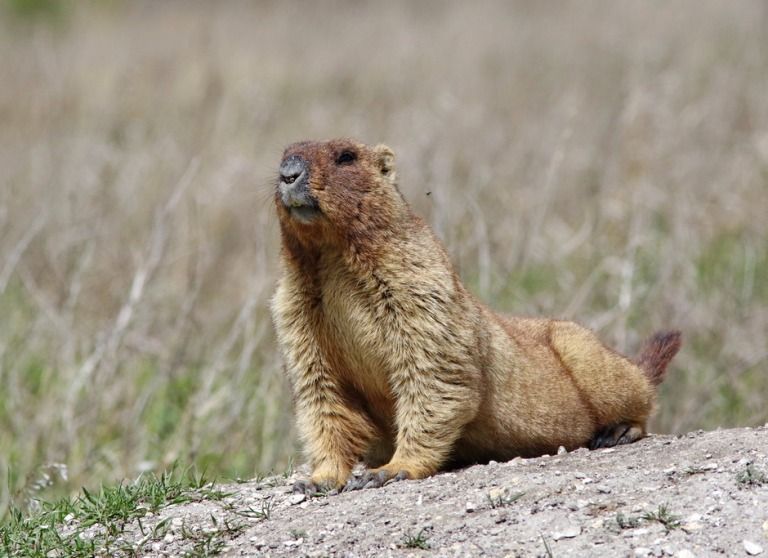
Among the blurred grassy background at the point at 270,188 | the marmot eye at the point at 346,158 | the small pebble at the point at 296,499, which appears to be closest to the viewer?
the small pebble at the point at 296,499

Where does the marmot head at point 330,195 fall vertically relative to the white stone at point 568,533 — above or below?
above

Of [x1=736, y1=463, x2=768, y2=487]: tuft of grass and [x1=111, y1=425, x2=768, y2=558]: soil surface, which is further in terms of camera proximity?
[x1=736, y1=463, x2=768, y2=487]: tuft of grass

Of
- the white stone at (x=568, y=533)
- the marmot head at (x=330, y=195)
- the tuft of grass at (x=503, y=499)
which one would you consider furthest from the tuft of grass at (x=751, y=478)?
the marmot head at (x=330, y=195)

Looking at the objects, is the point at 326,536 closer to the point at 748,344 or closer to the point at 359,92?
the point at 748,344

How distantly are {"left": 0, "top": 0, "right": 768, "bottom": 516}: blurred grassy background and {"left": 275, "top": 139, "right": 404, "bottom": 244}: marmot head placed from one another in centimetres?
193

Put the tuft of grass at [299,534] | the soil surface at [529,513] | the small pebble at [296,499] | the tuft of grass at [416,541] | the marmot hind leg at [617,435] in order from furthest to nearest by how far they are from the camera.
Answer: the marmot hind leg at [617,435] → the small pebble at [296,499] → the tuft of grass at [299,534] → the tuft of grass at [416,541] → the soil surface at [529,513]

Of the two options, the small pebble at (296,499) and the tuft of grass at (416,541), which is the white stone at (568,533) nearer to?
the tuft of grass at (416,541)

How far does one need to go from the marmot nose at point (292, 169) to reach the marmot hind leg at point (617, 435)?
2263 mm

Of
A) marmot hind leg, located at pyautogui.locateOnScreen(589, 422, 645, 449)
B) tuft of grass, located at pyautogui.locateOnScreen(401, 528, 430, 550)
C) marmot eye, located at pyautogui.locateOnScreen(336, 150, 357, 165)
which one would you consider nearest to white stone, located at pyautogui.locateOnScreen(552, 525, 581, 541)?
tuft of grass, located at pyautogui.locateOnScreen(401, 528, 430, 550)

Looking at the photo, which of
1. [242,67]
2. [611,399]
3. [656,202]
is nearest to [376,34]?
[242,67]

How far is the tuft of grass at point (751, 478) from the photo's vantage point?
4227mm

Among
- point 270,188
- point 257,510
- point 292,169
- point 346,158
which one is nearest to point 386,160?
point 346,158

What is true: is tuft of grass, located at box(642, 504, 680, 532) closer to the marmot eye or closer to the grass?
the grass

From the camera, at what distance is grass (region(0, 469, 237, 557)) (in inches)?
179
